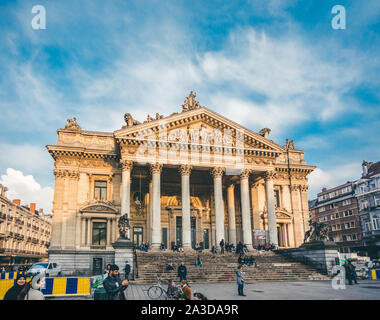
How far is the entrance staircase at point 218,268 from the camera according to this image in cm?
2566

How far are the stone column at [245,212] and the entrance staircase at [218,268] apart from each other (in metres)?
3.27

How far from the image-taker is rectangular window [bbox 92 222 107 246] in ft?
117

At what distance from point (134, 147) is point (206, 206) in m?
12.8

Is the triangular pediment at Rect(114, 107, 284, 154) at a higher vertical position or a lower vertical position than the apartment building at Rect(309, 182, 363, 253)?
higher

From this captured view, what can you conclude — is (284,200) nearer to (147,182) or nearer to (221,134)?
(221,134)

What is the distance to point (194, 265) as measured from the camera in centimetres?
2836

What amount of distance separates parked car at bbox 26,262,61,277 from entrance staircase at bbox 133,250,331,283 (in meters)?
7.45

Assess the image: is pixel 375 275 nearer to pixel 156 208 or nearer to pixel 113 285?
pixel 156 208

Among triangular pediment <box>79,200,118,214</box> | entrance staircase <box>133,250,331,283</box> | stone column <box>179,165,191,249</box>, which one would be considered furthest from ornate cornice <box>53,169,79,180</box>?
entrance staircase <box>133,250,331,283</box>

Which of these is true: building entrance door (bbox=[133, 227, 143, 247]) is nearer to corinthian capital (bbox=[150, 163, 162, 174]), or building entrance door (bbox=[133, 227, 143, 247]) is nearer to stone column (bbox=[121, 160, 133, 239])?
stone column (bbox=[121, 160, 133, 239])

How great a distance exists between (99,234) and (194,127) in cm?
1507

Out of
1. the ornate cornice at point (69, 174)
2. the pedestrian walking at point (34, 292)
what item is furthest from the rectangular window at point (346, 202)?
the pedestrian walking at point (34, 292)

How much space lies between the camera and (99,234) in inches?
1407

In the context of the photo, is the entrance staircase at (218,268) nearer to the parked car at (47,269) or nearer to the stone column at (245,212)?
the stone column at (245,212)
